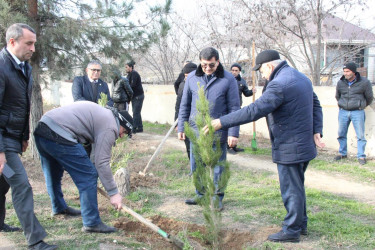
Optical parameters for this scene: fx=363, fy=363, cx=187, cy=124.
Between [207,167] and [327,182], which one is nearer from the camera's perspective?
[207,167]

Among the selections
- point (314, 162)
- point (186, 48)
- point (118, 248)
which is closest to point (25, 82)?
point (118, 248)

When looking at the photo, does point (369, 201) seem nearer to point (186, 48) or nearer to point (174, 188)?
point (174, 188)

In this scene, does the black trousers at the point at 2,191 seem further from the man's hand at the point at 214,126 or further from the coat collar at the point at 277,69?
the coat collar at the point at 277,69

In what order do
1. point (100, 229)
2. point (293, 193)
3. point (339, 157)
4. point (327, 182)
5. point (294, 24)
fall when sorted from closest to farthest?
point (293, 193), point (100, 229), point (327, 182), point (339, 157), point (294, 24)

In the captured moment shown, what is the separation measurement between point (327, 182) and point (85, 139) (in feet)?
14.2

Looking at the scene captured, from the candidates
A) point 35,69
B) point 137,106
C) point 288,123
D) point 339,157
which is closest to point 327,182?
point 339,157

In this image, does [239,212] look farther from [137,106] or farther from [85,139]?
[137,106]

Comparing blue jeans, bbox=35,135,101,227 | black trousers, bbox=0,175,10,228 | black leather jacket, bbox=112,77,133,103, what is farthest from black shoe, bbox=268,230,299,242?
black leather jacket, bbox=112,77,133,103

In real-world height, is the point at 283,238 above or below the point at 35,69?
below

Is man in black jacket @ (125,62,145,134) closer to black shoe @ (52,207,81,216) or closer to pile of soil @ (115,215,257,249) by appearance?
black shoe @ (52,207,81,216)

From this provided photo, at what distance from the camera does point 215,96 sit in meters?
4.50

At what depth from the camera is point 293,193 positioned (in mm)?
3648

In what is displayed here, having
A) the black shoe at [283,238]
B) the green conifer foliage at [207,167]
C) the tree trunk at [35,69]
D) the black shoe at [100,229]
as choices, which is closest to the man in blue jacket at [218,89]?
the green conifer foliage at [207,167]

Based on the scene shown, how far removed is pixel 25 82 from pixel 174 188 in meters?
3.00
